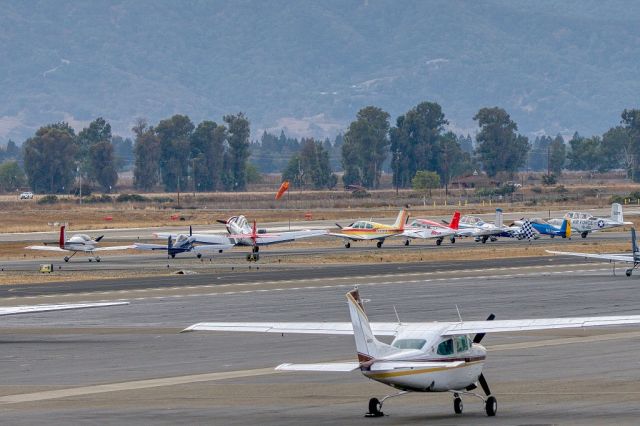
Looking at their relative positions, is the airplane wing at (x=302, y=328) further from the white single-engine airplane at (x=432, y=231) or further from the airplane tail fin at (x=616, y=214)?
the airplane tail fin at (x=616, y=214)

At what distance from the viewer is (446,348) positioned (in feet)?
98.4

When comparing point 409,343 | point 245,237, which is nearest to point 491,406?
point 409,343

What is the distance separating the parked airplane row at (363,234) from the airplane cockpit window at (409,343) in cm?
6298

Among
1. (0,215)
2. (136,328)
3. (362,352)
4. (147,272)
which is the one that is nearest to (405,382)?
(362,352)

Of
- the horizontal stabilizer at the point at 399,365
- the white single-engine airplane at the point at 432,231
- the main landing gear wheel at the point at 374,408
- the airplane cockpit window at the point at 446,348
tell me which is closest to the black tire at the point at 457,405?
the airplane cockpit window at the point at 446,348

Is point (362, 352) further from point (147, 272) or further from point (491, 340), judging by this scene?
point (147, 272)

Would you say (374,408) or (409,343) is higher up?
(409,343)

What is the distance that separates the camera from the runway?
3234cm

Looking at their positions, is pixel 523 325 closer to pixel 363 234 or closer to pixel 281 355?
pixel 281 355

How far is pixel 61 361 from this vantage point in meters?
43.3

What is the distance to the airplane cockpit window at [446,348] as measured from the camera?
2983 cm

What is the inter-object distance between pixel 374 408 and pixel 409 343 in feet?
6.10

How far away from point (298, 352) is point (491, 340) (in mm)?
7438

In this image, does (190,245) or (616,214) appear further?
(616,214)
